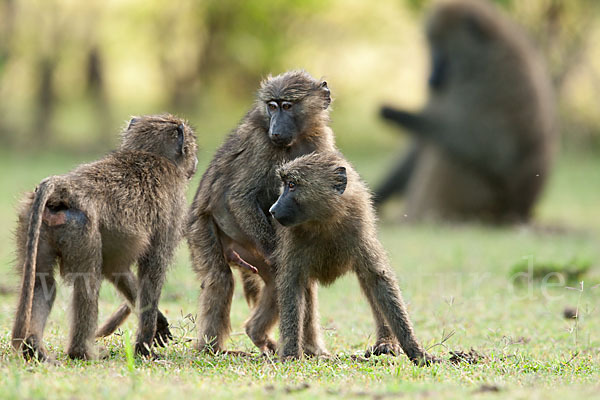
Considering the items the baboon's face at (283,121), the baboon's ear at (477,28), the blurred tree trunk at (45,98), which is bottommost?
the blurred tree trunk at (45,98)

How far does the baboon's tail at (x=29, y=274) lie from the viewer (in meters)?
3.83

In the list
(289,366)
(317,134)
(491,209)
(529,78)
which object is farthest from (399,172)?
(289,366)

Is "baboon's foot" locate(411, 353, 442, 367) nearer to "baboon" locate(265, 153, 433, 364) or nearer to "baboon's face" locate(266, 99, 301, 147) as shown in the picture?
"baboon" locate(265, 153, 433, 364)

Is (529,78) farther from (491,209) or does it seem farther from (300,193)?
(300,193)

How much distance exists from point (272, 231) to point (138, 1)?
47.4 feet

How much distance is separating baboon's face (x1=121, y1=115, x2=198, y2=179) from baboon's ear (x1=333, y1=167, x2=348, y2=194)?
0.93 m

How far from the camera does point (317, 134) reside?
16.7 feet

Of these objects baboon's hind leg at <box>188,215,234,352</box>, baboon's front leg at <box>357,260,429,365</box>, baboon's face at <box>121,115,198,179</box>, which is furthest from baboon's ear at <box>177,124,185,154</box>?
baboon's front leg at <box>357,260,429,365</box>

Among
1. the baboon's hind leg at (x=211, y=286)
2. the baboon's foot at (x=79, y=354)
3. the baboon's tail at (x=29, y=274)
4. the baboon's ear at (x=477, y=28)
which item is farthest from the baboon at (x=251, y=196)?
the baboon's ear at (x=477, y=28)

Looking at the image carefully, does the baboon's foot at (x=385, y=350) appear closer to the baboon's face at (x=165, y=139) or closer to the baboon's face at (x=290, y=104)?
the baboon's face at (x=290, y=104)

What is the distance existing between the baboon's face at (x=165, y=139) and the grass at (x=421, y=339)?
0.59 meters

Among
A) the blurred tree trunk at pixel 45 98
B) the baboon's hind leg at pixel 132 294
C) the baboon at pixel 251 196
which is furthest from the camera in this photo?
the blurred tree trunk at pixel 45 98

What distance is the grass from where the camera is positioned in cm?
352

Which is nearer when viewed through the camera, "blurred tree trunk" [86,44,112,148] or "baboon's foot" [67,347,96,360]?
"baboon's foot" [67,347,96,360]
